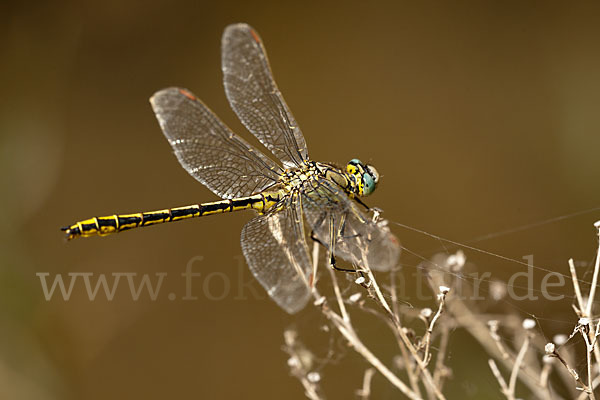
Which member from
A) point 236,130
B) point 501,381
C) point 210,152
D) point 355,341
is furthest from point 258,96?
point 236,130

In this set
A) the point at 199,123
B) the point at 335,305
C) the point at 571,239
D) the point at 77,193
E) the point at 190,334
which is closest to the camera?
the point at 199,123

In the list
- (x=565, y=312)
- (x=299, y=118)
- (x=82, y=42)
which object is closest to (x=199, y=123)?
(x=565, y=312)

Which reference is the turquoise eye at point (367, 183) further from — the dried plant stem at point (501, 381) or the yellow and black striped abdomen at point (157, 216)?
the dried plant stem at point (501, 381)

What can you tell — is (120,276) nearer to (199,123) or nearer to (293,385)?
(293,385)

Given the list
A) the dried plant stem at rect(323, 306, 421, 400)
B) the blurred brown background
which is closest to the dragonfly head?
the dried plant stem at rect(323, 306, 421, 400)

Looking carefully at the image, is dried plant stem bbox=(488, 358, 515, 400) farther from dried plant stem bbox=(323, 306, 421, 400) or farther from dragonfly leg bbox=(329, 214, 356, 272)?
dragonfly leg bbox=(329, 214, 356, 272)

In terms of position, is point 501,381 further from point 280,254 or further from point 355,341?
point 280,254

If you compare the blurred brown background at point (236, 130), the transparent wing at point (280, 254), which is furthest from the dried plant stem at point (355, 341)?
the blurred brown background at point (236, 130)
